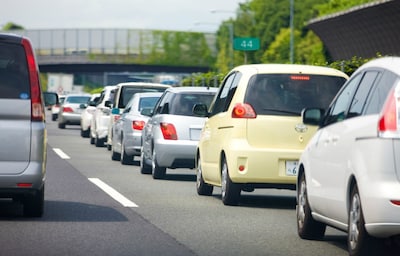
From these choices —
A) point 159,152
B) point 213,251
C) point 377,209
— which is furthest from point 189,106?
point 377,209

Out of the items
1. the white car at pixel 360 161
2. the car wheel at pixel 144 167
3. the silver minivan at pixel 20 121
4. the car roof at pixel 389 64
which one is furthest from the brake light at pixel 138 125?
the car roof at pixel 389 64

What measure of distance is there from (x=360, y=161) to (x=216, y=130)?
7096 millimetres

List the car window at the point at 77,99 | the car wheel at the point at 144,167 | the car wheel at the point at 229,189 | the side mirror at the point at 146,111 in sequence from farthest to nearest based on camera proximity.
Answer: the car window at the point at 77,99
the side mirror at the point at 146,111
the car wheel at the point at 144,167
the car wheel at the point at 229,189

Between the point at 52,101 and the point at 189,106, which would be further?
the point at 189,106

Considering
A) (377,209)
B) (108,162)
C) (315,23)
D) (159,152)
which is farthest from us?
(315,23)

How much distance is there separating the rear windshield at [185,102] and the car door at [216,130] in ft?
12.3

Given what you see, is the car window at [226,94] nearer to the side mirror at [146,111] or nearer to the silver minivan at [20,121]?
the silver minivan at [20,121]

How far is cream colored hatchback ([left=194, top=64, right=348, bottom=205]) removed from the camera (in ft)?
52.5

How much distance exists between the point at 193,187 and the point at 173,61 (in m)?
107

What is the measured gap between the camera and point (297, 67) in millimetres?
16516

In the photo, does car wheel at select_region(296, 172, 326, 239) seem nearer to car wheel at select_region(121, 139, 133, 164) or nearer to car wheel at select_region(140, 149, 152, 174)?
car wheel at select_region(140, 149, 152, 174)

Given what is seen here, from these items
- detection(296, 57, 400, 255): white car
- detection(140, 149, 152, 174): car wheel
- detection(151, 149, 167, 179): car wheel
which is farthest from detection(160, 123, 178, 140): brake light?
detection(296, 57, 400, 255): white car

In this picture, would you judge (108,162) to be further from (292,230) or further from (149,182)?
(292,230)

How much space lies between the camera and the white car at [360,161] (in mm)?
9852
